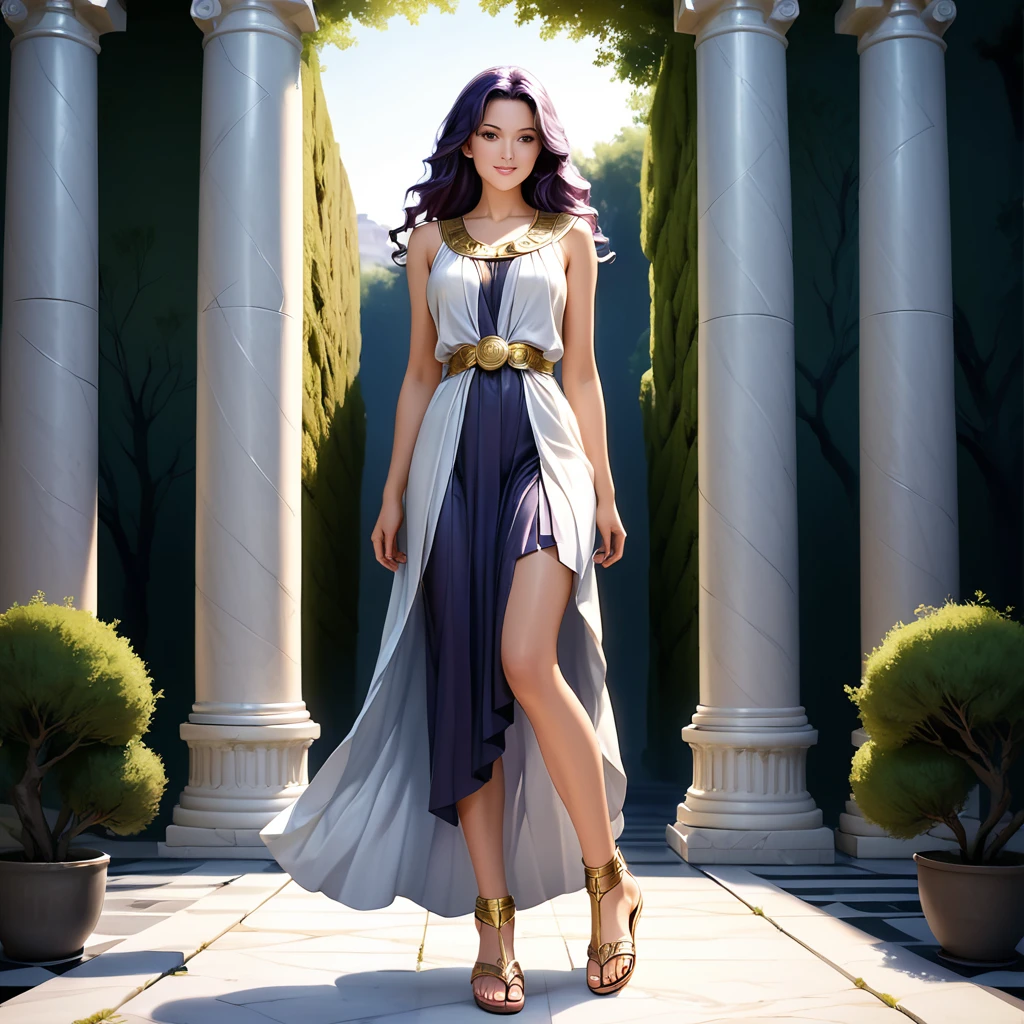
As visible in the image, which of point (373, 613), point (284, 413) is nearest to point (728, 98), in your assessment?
point (284, 413)

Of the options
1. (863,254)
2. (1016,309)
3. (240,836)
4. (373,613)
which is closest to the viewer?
(240,836)

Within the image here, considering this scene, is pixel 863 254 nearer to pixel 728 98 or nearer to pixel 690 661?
pixel 728 98

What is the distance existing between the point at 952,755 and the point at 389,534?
103 inches

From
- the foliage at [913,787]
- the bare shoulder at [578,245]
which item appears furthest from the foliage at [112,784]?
the foliage at [913,787]

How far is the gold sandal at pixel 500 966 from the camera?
3645 millimetres

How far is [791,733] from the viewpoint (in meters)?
8.17

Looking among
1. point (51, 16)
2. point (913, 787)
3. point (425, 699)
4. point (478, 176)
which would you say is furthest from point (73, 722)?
point (51, 16)

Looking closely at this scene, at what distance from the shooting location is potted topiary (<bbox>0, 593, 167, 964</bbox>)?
15.1 feet

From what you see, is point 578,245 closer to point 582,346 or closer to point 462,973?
point 582,346

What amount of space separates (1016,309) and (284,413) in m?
6.74

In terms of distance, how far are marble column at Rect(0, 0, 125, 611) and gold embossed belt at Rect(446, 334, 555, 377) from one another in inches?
205

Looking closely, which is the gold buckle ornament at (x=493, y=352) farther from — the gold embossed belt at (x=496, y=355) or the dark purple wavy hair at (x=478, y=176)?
the dark purple wavy hair at (x=478, y=176)

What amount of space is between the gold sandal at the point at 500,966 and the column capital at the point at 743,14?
22.5 ft

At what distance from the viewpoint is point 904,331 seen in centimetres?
852
